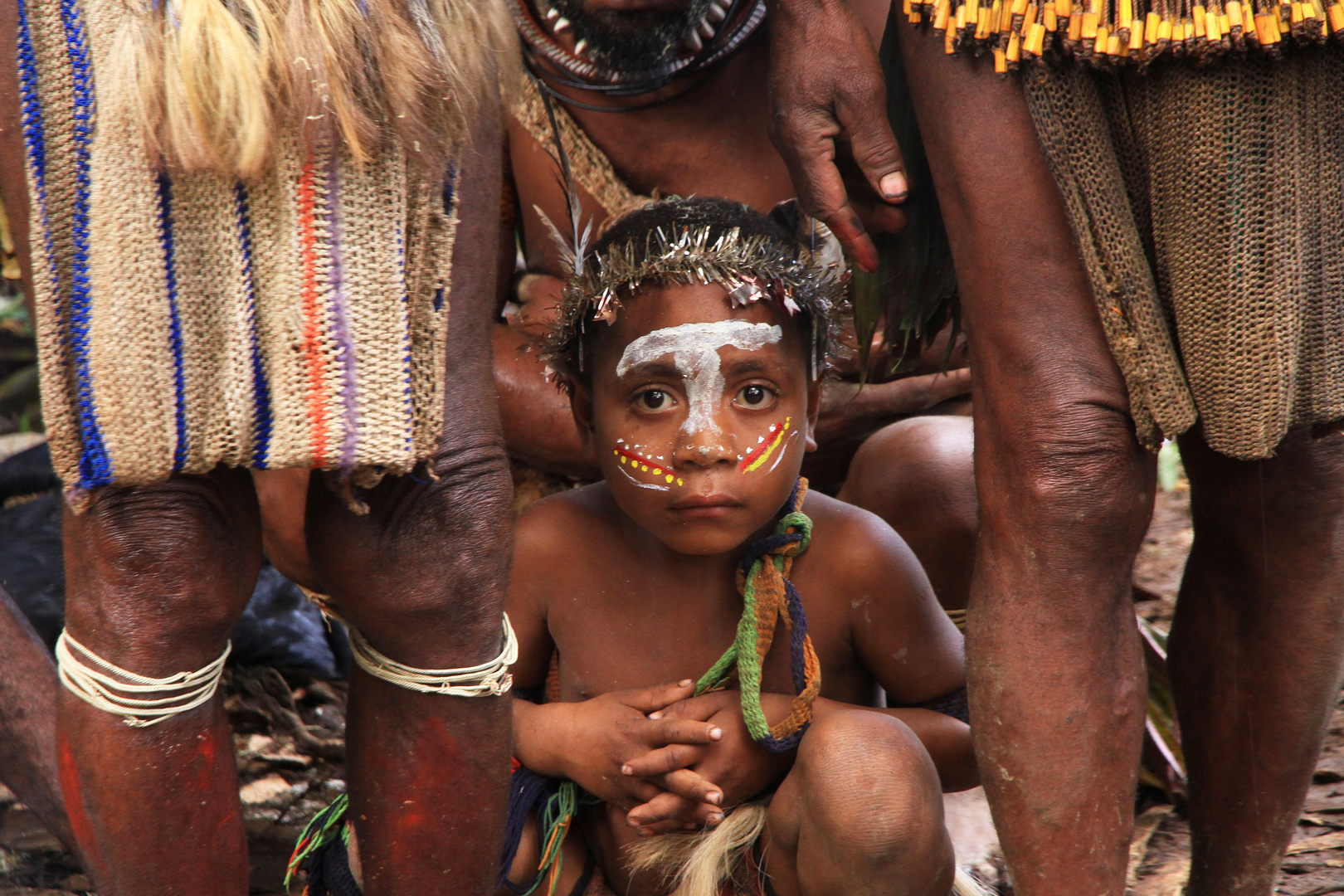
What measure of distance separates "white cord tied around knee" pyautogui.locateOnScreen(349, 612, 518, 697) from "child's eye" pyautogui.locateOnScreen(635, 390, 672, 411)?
540 millimetres

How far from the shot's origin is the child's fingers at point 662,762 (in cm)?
179

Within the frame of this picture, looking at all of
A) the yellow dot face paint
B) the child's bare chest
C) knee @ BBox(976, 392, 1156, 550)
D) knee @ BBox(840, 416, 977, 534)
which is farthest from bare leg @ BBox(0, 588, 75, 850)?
knee @ BBox(840, 416, 977, 534)

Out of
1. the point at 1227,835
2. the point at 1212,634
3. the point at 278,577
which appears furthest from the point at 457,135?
the point at 278,577

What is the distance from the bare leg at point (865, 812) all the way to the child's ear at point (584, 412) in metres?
0.63

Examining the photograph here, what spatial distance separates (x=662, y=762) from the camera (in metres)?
1.79

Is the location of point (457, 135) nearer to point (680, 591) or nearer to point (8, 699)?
point (680, 591)

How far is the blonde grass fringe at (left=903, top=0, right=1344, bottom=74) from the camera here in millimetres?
1377

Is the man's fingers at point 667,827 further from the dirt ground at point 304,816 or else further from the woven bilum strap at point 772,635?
the dirt ground at point 304,816

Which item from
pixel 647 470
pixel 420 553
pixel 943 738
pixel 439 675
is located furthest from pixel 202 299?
pixel 943 738

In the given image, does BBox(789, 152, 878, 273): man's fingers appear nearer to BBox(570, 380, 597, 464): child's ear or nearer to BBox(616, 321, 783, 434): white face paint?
BBox(616, 321, 783, 434): white face paint

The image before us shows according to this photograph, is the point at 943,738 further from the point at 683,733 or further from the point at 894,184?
the point at 894,184

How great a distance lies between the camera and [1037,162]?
60.3 inches

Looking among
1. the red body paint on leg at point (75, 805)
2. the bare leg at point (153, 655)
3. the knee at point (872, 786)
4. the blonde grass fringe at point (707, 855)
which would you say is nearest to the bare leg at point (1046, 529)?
the knee at point (872, 786)

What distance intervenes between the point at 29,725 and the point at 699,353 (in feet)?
3.68
